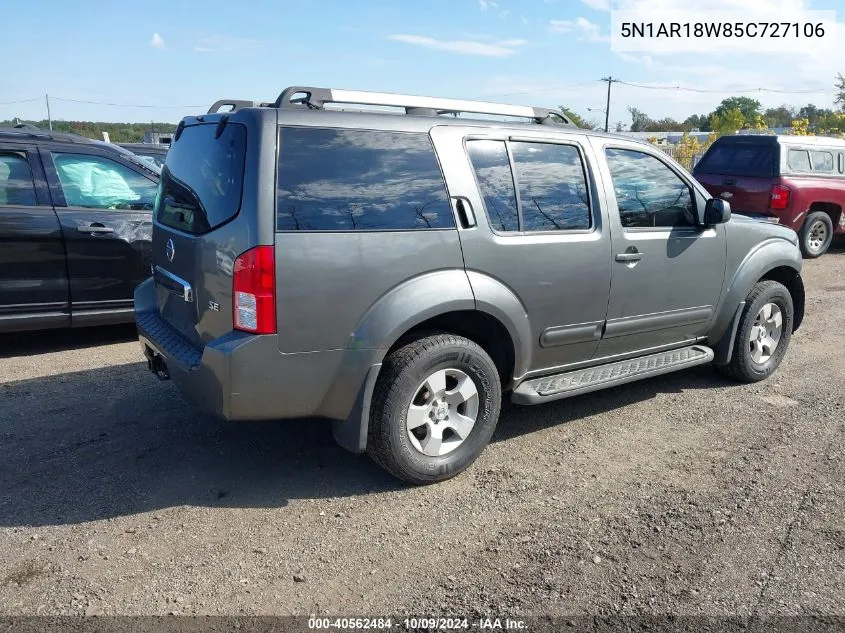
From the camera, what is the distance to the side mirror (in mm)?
4758

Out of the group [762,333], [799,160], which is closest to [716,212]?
[762,333]

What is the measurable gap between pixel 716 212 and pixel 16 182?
17.9 ft

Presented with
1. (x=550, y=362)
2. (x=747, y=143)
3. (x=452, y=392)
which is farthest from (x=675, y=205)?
(x=747, y=143)

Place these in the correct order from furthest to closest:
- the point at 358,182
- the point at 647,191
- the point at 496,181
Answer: the point at 647,191 → the point at 496,181 → the point at 358,182

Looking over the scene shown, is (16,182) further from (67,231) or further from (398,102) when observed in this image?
(398,102)

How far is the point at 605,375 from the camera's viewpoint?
446 cm

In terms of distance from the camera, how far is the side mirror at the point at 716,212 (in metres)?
4.76

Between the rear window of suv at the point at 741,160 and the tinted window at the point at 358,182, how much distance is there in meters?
8.90

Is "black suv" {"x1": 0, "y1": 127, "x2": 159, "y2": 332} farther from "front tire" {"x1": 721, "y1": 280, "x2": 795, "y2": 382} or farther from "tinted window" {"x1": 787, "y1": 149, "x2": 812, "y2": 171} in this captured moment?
"tinted window" {"x1": 787, "y1": 149, "x2": 812, "y2": 171}

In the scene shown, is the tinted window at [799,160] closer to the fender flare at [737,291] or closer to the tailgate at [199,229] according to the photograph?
the fender flare at [737,291]

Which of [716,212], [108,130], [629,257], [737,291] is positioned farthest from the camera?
[108,130]

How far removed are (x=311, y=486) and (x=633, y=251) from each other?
2414 mm

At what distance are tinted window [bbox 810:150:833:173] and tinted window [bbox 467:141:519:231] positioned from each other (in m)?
9.39

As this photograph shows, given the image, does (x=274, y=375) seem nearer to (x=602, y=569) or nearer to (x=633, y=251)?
(x=602, y=569)
